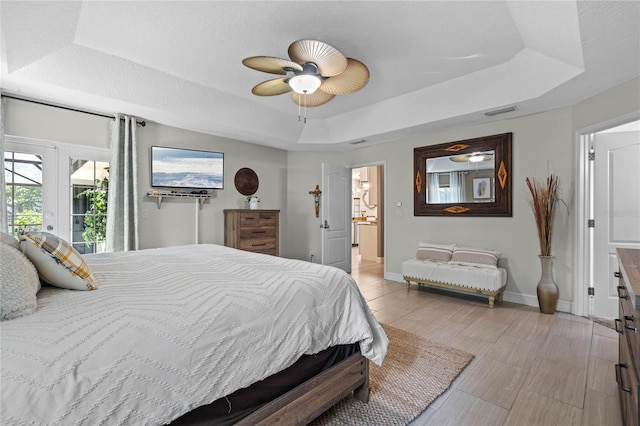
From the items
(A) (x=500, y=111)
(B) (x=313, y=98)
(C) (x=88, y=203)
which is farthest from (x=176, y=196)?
(A) (x=500, y=111)

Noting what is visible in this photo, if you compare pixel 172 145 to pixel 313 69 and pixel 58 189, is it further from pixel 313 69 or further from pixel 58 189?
pixel 313 69

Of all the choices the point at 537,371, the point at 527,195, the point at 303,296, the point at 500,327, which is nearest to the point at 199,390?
the point at 303,296

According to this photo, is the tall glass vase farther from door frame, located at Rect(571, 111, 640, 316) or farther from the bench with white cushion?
the bench with white cushion

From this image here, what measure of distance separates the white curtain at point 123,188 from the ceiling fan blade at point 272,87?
83.0 inches

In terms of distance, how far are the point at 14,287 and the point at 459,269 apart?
3996 mm

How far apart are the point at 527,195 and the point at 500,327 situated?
5.77ft

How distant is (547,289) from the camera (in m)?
3.29

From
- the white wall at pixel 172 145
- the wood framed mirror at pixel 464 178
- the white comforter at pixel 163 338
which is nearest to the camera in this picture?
the white comforter at pixel 163 338

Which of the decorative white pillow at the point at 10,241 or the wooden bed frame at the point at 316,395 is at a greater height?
the decorative white pillow at the point at 10,241

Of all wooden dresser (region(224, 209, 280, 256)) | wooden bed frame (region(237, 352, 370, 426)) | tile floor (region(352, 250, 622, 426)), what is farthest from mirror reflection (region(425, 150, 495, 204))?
wooden bed frame (region(237, 352, 370, 426))

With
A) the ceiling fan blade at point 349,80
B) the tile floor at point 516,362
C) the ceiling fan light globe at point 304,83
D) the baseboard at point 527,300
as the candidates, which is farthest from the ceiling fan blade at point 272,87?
the baseboard at point 527,300

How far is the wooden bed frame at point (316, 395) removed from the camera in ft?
4.05

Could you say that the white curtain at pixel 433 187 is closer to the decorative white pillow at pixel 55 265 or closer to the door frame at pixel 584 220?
the door frame at pixel 584 220

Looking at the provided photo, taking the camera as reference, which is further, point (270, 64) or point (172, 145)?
point (172, 145)
